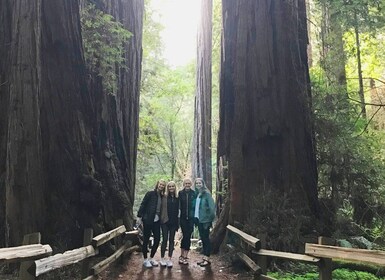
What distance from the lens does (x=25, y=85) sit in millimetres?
6469

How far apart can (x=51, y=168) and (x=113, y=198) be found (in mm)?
1976

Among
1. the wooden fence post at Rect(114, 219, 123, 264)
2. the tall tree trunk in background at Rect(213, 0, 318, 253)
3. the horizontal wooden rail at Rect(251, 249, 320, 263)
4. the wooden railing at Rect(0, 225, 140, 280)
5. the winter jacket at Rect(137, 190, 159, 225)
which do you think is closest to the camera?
the wooden railing at Rect(0, 225, 140, 280)

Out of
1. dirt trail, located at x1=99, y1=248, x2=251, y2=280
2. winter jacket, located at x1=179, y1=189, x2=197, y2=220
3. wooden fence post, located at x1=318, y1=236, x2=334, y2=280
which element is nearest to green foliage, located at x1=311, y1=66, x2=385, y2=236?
dirt trail, located at x1=99, y1=248, x2=251, y2=280

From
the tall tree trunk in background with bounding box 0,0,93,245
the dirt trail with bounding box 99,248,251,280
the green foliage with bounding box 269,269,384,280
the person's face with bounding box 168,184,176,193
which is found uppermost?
the tall tree trunk in background with bounding box 0,0,93,245

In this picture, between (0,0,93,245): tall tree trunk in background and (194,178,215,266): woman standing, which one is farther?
(194,178,215,266): woman standing

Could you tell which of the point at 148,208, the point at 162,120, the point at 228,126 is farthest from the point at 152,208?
the point at 162,120

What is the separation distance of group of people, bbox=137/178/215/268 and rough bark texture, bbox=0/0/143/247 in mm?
973

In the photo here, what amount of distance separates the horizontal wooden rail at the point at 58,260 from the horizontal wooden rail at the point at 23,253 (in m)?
0.13

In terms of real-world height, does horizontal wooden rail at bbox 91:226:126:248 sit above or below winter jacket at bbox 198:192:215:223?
below

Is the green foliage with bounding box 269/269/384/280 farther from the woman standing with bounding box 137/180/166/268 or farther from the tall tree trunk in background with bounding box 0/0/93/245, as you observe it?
the tall tree trunk in background with bounding box 0/0/93/245

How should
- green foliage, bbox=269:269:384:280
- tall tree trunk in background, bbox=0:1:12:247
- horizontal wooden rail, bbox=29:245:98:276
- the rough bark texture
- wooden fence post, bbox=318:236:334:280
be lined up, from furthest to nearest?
1. tall tree trunk in background, bbox=0:1:12:247
2. green foliage, bbox=269:269:384:280
3. the rough bark texture
4. wooden fence post, bbox=318:236:334:280
5. horizontal wooden rail, bbox=29:245:98:276

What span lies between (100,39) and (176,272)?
16.5 feet

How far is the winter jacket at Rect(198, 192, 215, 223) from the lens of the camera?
342 inches

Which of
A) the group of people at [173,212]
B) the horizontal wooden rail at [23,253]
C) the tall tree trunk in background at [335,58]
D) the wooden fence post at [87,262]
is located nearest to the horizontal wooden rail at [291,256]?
the group of people at [173,212]
